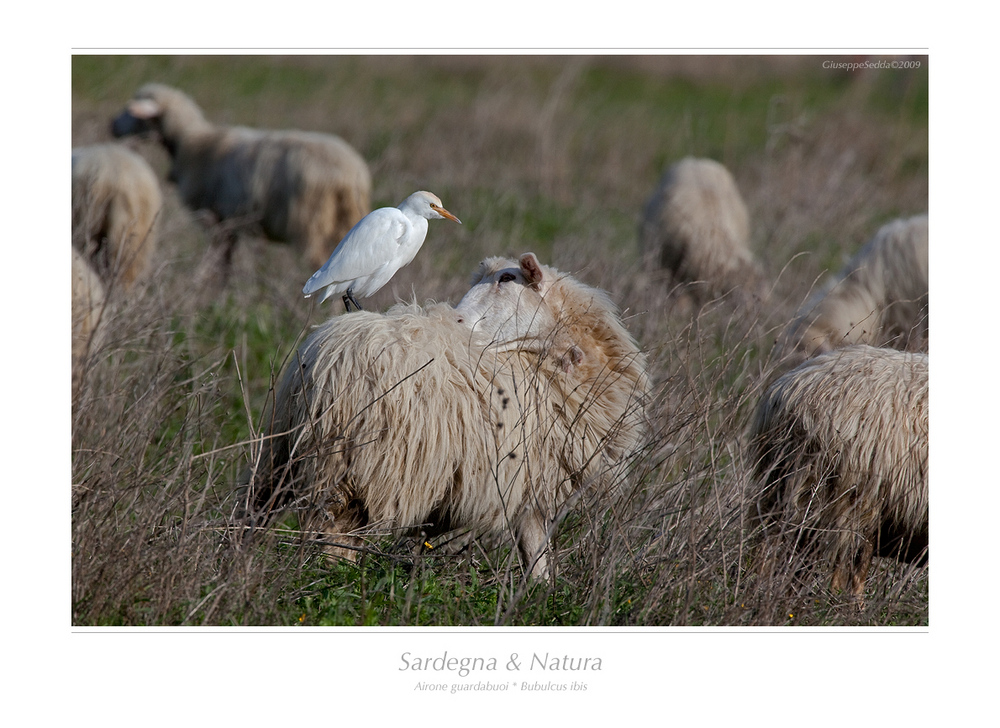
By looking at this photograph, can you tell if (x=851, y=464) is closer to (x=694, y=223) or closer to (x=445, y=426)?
(x=445, y=426)

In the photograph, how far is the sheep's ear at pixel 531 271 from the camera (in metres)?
3.42

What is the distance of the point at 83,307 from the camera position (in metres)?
3.90

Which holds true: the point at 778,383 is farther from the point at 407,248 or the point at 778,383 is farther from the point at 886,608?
the point at 407,248

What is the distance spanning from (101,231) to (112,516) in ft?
15.0

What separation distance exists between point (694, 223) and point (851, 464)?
5.61 meters

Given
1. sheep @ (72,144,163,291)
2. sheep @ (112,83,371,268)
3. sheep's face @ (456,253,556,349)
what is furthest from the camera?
sheep @ (112,83,371,268)

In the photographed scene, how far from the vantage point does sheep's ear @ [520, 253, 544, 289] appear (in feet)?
11.2

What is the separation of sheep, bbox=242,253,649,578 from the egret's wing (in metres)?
0.22

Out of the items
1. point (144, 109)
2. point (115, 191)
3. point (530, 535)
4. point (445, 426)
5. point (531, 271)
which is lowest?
point (530, 535)

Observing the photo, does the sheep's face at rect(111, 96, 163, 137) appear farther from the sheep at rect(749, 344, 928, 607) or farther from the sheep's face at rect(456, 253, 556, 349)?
the sheep at rect(749, 344, 928, 607)

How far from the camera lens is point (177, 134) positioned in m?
8.32

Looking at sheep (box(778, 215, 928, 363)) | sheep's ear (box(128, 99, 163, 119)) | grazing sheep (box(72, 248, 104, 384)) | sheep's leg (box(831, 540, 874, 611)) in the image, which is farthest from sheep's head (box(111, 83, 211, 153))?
sheep's leg (box(831, 540, 874, 611))

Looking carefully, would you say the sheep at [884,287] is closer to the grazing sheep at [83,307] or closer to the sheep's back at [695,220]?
the sheep's back at [695,220]

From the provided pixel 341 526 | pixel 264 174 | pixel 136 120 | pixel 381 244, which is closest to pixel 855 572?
pixel 341 526
